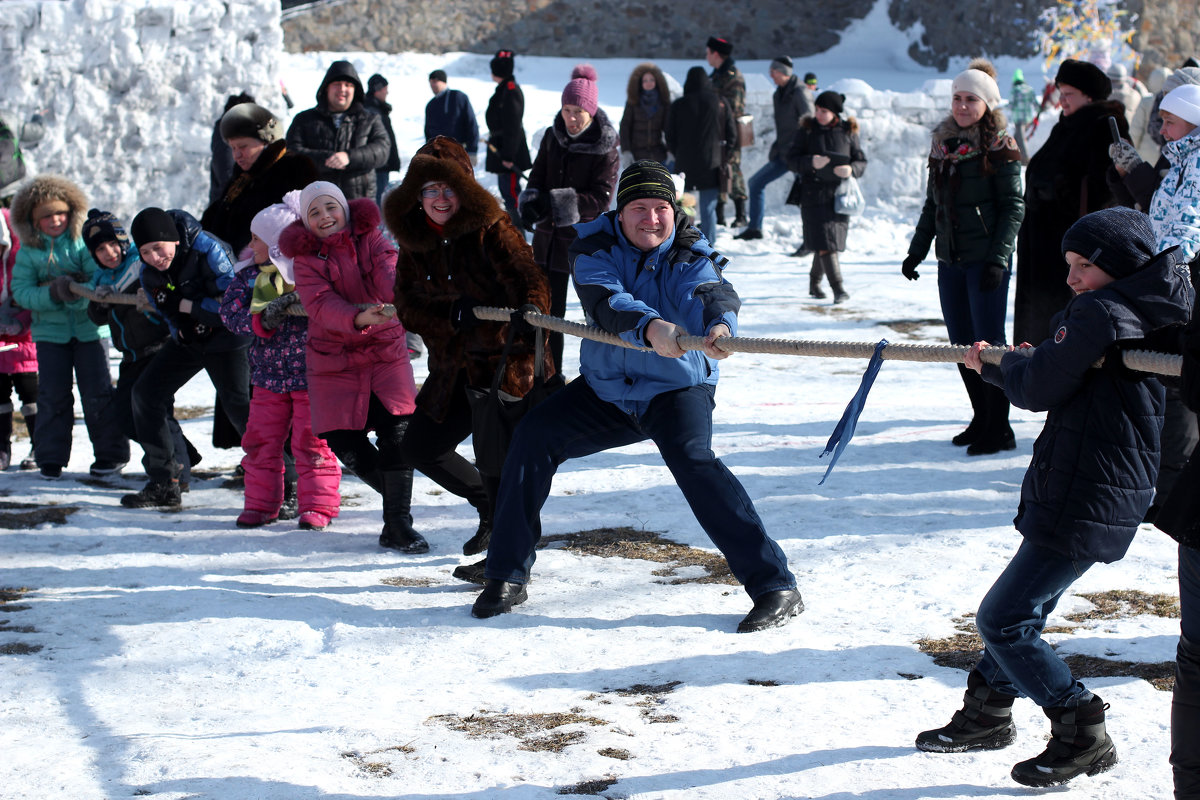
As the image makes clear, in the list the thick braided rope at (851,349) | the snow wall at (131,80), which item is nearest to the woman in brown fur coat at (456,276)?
the thick braided rope at (851,349)

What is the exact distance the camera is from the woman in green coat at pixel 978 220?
6.36m

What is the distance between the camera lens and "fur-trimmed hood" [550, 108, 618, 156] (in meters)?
7.20

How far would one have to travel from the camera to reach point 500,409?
4.92 metres

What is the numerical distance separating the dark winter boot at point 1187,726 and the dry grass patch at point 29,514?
4.92 metres

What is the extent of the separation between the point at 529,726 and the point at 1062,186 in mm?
3887

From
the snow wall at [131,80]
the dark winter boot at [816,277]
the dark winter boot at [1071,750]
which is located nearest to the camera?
the dark winter boot at [1071,750]

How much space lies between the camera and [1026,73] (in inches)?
838

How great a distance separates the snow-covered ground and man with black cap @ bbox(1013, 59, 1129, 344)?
791 millimetres

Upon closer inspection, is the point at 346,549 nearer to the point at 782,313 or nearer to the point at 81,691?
the point at 81,691

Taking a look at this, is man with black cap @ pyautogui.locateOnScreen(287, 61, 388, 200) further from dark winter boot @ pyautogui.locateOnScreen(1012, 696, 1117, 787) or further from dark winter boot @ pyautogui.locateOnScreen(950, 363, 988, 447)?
dark winter boot @ pyautogui.locateOnScreen(1012, 696, 1117, 787)

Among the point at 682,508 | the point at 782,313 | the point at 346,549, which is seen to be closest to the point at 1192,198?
the point at 682,508

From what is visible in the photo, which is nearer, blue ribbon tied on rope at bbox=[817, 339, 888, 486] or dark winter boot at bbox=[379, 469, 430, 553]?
blue ribbon tied on rope at bbox=[817, 339, 888, 486]

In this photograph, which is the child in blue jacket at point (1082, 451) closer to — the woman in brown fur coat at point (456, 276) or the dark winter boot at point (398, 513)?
the woman in brown fur coat at point (456, 276)

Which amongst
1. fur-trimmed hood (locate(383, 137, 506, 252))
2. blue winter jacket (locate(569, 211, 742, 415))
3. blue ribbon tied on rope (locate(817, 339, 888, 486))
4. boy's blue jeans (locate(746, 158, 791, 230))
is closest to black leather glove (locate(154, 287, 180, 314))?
fur-trimmed hood (locate(383, 137, 506, 252))
